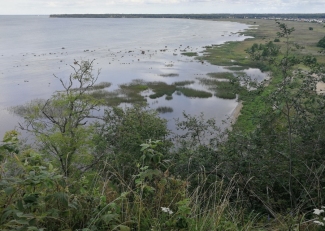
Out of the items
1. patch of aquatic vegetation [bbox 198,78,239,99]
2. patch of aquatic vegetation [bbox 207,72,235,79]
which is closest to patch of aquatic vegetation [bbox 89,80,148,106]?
patch of aquatic vegetation [bbox 198,78,239,99]

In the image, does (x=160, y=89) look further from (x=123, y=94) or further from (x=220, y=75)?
(x=220, y=75)

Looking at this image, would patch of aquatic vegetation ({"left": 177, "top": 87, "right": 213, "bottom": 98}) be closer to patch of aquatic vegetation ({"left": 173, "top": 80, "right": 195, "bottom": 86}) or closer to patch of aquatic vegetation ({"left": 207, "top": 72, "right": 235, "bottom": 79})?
patch of aquatic vegetation ({"left": 173, "top": 80, "right": 195, "bottom": 86})

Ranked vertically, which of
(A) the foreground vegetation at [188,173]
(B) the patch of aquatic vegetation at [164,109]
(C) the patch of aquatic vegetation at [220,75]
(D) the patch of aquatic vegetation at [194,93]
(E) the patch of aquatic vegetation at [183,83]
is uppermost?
(A) the foreground vegetation at [188,173]

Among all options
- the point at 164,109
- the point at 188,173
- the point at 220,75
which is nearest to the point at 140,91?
the point at 164,109

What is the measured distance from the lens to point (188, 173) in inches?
201

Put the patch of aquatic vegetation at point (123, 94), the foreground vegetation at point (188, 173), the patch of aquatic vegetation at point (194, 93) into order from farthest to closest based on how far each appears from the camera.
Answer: the patch of aquatic vegetation at point (194, 93) → the patch of aquatic vegetation at point (123, 94) → the foreground vegetation at point (188, 173)

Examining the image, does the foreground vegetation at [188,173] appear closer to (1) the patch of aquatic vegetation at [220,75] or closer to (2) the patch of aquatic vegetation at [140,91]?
(2) the patch of aquatic vegetation at [140,91]

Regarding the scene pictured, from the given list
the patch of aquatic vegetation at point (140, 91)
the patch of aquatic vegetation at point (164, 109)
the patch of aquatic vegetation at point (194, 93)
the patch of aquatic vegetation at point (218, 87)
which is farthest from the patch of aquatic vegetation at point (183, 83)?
the patch of aquatic vegetation at point (164, 109)

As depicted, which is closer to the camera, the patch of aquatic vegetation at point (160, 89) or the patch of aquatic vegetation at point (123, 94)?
the patch of aquatic vegetation at point (123, 94)

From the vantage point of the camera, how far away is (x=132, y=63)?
4672cm

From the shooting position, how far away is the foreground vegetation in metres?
2.81

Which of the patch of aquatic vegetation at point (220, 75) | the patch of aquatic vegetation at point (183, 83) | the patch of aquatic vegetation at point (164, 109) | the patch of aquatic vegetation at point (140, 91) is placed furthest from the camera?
the patch of aquatic vegetation at point (220, 75)

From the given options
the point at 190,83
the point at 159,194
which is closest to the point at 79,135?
the point at 159,194

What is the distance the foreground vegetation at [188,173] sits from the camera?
9.23ft
